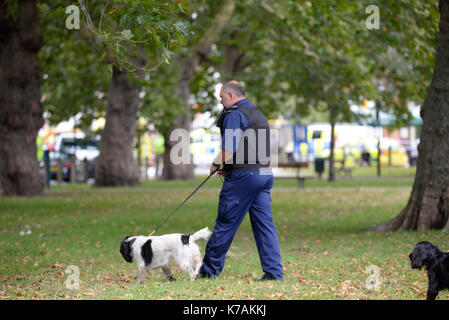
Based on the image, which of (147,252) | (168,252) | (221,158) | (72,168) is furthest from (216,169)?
(72,168)

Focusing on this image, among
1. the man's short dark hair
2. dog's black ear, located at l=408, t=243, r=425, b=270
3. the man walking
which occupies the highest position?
the man's short dark hair

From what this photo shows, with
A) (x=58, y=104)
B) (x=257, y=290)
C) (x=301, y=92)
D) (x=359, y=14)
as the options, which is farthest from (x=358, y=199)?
(x=58, y=104)

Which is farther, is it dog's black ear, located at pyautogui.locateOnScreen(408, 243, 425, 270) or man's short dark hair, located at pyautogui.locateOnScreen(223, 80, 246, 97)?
man's short dark hair, located at pyautogui.locateOnScreen(223, 80, 246, 97)

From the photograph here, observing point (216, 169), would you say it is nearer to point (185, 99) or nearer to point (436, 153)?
point (436, 153)

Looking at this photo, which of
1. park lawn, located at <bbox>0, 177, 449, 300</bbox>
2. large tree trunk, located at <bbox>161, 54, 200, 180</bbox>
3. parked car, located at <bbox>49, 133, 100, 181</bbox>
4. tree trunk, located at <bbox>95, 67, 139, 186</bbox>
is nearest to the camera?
park lawn, located at <bbox>0, 177, 449, 300</bbox>

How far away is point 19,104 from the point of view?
20.8 meters

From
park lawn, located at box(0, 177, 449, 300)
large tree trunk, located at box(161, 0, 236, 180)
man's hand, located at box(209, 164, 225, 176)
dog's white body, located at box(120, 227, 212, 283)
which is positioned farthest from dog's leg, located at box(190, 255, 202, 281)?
large tree trunk, located at box(161, 0, 236, 180)

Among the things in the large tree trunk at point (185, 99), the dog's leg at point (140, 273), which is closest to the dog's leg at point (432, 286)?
the dog's leg at point (140, 273)

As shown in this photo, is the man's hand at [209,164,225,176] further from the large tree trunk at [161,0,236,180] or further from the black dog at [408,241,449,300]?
the large tree trunk at [161,0,236,180]

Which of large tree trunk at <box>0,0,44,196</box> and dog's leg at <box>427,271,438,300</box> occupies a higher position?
large tree trunk at <box>0,0,44,196</box>

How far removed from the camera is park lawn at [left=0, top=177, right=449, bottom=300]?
7.69 meters

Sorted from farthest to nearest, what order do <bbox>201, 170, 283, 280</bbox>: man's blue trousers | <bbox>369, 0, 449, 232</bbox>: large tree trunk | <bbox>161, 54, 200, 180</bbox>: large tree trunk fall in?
<bbox>161, 54, 200, 180</bbox>: large tree trunk < <bbox>369, 0, 449, 232</bbox>: large tree trunk < <bbox>201, 170, 283, 280</bbox>: man's blue trousers

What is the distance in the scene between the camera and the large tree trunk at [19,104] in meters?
20.2

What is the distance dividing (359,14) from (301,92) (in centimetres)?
1491
